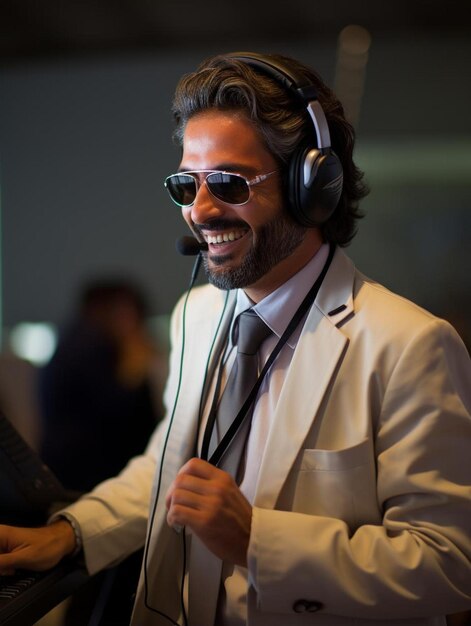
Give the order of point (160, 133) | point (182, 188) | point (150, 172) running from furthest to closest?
point (150, 172)
point (160, 133)
point (182, 188)

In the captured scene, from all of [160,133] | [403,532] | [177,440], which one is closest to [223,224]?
[177,440]

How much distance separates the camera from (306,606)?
1025mm

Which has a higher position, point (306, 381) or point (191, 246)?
point (191, 246)

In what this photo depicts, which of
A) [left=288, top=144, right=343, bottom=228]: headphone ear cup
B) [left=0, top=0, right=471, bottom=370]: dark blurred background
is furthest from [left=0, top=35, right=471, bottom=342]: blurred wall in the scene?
[left=288, top=144, right=343, bottom=228]: headphone ear cup

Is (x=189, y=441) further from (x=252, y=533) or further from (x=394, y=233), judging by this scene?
(x=394, y=233)

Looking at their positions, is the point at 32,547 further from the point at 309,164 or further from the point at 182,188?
the point at 309,164

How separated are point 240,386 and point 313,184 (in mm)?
367

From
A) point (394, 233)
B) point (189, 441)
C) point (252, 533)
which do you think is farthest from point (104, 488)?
point (394, 233)

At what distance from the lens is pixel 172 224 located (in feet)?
10.7

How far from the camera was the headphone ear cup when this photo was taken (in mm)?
1122

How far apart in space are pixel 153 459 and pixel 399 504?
1.89 ft

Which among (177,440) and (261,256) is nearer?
(261,256)

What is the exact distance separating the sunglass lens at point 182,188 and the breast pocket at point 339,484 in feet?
1.56

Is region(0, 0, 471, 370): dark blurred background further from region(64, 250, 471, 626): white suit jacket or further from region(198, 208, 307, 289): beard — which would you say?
region(64, 250, 471, 626): white suit jacket
